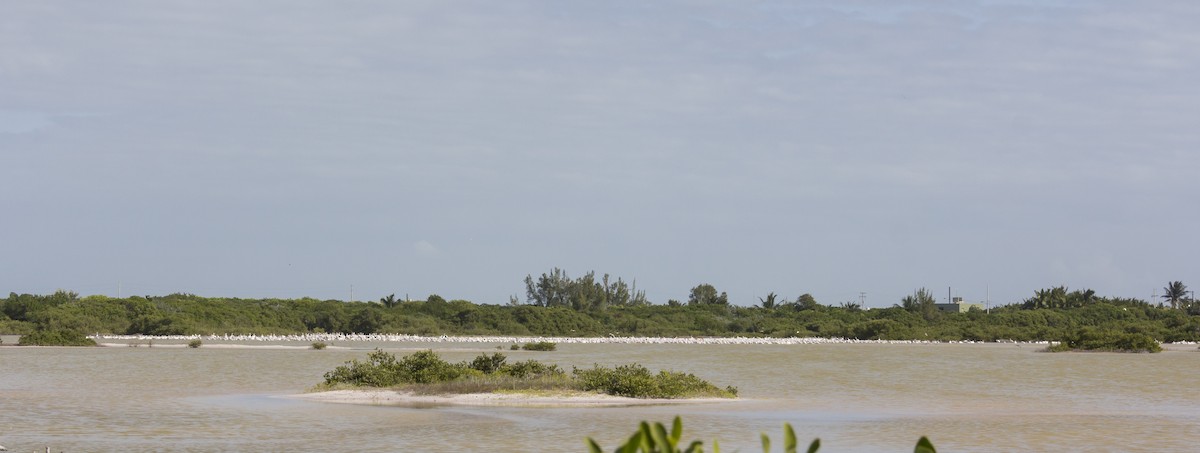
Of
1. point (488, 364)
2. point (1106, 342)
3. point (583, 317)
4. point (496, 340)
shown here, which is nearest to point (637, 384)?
point (488, 364)

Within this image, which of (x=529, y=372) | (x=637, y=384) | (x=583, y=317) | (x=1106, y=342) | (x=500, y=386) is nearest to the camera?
(x=637, y=384)

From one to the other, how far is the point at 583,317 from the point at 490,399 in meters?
78.0

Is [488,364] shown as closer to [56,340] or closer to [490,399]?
[490,399]

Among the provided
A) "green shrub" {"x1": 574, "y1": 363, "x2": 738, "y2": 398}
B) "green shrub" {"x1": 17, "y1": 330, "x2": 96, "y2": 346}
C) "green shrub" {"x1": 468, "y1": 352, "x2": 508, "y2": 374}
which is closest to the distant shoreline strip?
"green shrub" {"x1": 17, "y1": 330, "x2": 96, "y2": 346}

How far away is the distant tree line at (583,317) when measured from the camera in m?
96.0

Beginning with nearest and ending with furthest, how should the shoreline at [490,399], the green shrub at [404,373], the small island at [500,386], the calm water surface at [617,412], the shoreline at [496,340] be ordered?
the calm water surface at [617,412], the shoreline at [490,399], the small island at [500,386], the green shrub at [404,373], the shoreline at [496,340]

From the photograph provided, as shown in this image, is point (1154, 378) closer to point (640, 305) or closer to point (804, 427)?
point (804, 427)

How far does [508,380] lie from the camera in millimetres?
35156

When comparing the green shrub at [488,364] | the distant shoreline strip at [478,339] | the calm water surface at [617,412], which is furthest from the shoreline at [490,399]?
the distant shoreline strip at [478,339]

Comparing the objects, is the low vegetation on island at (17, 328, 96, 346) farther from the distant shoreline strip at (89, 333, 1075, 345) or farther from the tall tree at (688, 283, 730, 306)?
the tall tree at (688, 283, 730, 306)

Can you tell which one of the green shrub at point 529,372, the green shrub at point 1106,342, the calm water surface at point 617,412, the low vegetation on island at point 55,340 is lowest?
the calm water surface at point 617,412

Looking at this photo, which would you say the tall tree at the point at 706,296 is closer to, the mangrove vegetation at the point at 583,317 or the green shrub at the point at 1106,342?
the mangrove vegetation at the point at 583,317

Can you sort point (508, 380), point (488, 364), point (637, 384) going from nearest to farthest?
point (637, 384)
point (508, 380)
point (488, 364)

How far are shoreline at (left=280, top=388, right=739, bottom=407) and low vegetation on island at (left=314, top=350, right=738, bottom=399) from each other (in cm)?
34
